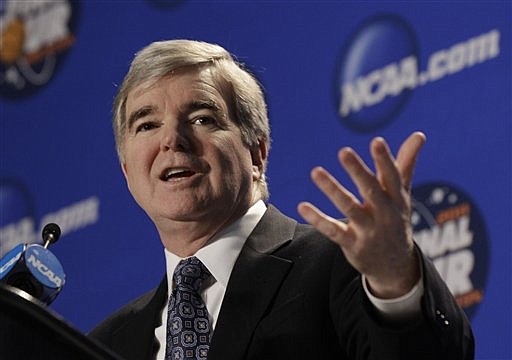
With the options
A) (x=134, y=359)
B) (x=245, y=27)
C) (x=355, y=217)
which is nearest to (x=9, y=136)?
(x=245, y=27)

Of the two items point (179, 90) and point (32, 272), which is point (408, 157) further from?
point (179, 90)

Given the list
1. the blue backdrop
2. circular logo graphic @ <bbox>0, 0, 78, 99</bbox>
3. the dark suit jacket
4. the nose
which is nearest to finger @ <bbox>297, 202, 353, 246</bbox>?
the dark suit jacket

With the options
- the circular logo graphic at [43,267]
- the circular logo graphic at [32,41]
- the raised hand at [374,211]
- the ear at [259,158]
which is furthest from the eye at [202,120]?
the circular logo graphic at [32,41]

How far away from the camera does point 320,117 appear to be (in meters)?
2.73

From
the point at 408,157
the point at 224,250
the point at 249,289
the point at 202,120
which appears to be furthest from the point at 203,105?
the point at 408,157

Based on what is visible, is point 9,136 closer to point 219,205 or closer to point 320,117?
point 320,117

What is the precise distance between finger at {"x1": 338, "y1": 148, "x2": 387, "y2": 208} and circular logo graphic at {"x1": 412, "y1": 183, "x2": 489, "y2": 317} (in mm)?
1193

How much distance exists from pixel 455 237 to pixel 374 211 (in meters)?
1.23

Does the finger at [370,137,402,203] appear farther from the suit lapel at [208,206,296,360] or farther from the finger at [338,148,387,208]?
the suit lapel at [208,206,296,360]

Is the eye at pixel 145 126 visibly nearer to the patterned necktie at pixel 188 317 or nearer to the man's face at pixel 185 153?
the man's face at pixel 185 153

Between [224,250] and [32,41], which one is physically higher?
[32,41]

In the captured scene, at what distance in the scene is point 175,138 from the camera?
1889mm

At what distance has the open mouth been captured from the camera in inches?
74.8

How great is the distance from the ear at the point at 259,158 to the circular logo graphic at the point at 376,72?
572 mm
